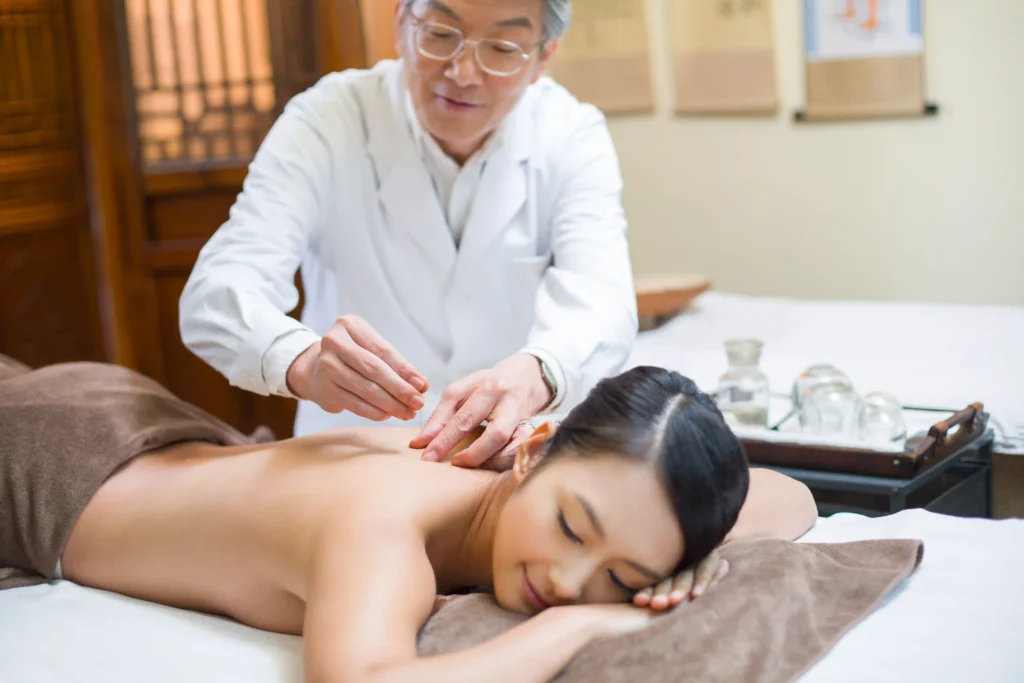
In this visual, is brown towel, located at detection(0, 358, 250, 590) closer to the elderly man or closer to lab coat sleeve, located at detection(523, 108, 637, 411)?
the elderly man

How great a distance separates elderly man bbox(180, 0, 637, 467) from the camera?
6.50 feet

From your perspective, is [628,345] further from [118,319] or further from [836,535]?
[118,319]

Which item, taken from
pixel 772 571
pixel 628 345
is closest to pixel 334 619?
pixel 772 571

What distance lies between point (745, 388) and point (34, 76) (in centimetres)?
252

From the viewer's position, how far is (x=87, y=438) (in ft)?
6.07

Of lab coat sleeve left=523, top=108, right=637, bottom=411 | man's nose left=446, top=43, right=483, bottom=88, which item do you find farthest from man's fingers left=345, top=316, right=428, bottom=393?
man's nose left=446, top=43, right=483, bottom=88

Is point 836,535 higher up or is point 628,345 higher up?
point 628,345

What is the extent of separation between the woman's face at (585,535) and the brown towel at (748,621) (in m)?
0.06

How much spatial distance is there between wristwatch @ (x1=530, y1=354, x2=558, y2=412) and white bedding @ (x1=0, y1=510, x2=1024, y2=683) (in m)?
0.45

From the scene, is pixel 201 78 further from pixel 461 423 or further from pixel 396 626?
pixel 396 626

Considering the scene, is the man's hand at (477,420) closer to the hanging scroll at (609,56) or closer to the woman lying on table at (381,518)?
the woman lying on table at (381,518)

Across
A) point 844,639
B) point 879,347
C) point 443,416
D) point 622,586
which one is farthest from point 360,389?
point 879,347

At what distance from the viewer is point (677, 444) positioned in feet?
4.48

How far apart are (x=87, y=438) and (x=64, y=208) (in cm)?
216
